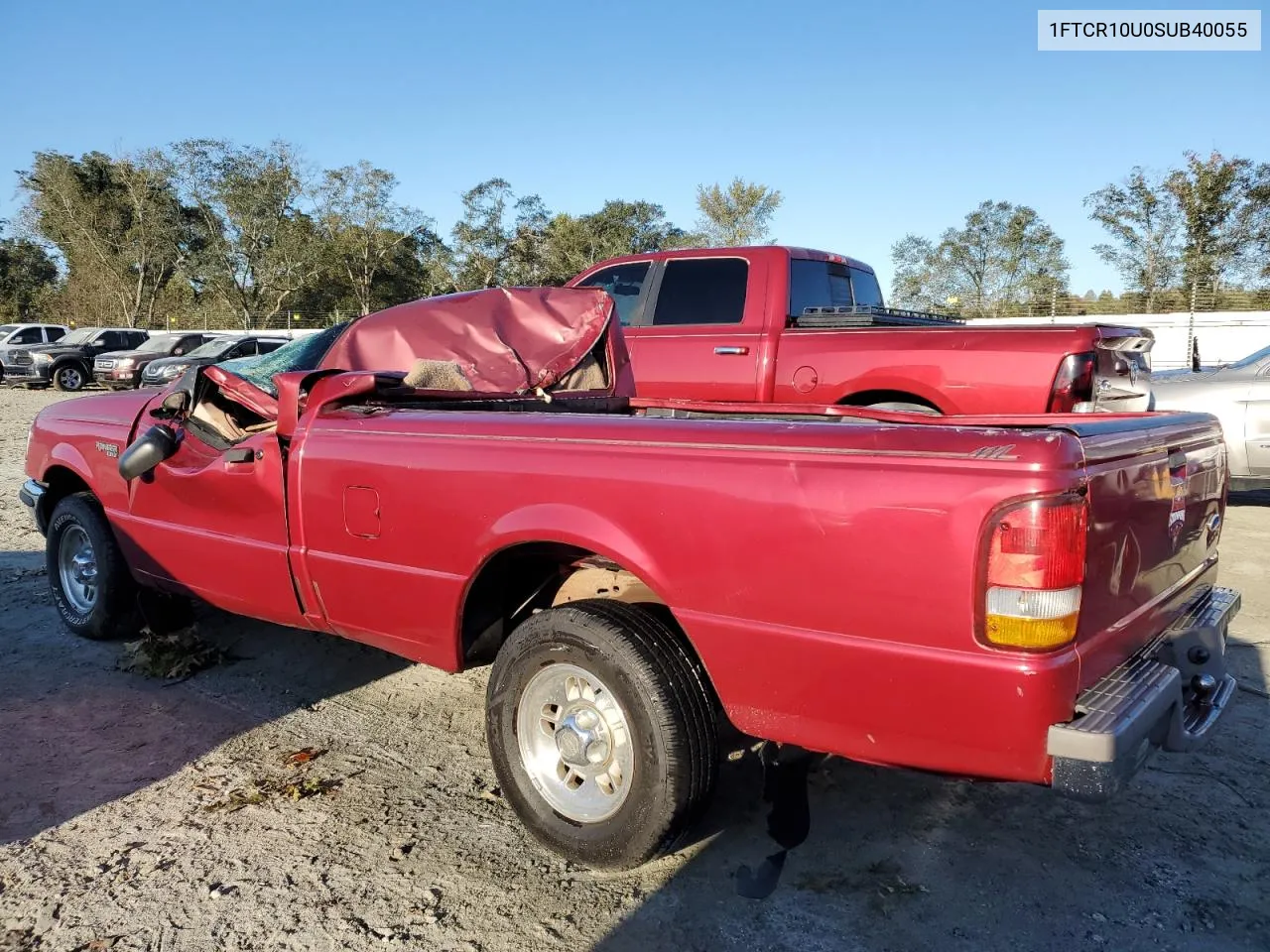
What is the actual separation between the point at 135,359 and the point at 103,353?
250cm

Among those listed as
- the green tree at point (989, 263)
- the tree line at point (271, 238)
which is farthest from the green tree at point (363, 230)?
the green tree at point (989, 263)

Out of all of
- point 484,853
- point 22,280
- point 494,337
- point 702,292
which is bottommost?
point 484,853

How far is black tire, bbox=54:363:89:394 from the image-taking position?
25344 millimetres

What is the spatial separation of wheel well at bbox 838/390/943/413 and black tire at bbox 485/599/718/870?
11.0 ft

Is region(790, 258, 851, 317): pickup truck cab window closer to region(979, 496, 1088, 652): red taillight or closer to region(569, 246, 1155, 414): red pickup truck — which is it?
region(569, 246, 1155, 414): red pickup truck

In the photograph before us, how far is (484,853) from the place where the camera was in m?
2.90

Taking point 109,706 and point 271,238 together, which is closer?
point 109,706

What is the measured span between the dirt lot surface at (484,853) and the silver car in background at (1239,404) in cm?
439

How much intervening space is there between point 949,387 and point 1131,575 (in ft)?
10.3

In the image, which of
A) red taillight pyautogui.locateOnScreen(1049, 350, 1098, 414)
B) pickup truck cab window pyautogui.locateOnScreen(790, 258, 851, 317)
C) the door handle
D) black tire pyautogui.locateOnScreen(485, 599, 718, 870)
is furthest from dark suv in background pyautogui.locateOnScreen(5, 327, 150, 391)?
black tire pyautogui.locateOnScreen(485, 599, 718, 870)

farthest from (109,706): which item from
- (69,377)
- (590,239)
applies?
(590,239)

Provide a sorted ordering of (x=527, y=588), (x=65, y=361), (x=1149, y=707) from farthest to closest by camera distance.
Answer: (x=65, y=361), (x=527, y=588), (x=1149, y=707)

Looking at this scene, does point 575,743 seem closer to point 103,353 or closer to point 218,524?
point 218,524

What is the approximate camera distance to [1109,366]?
5227 mm
